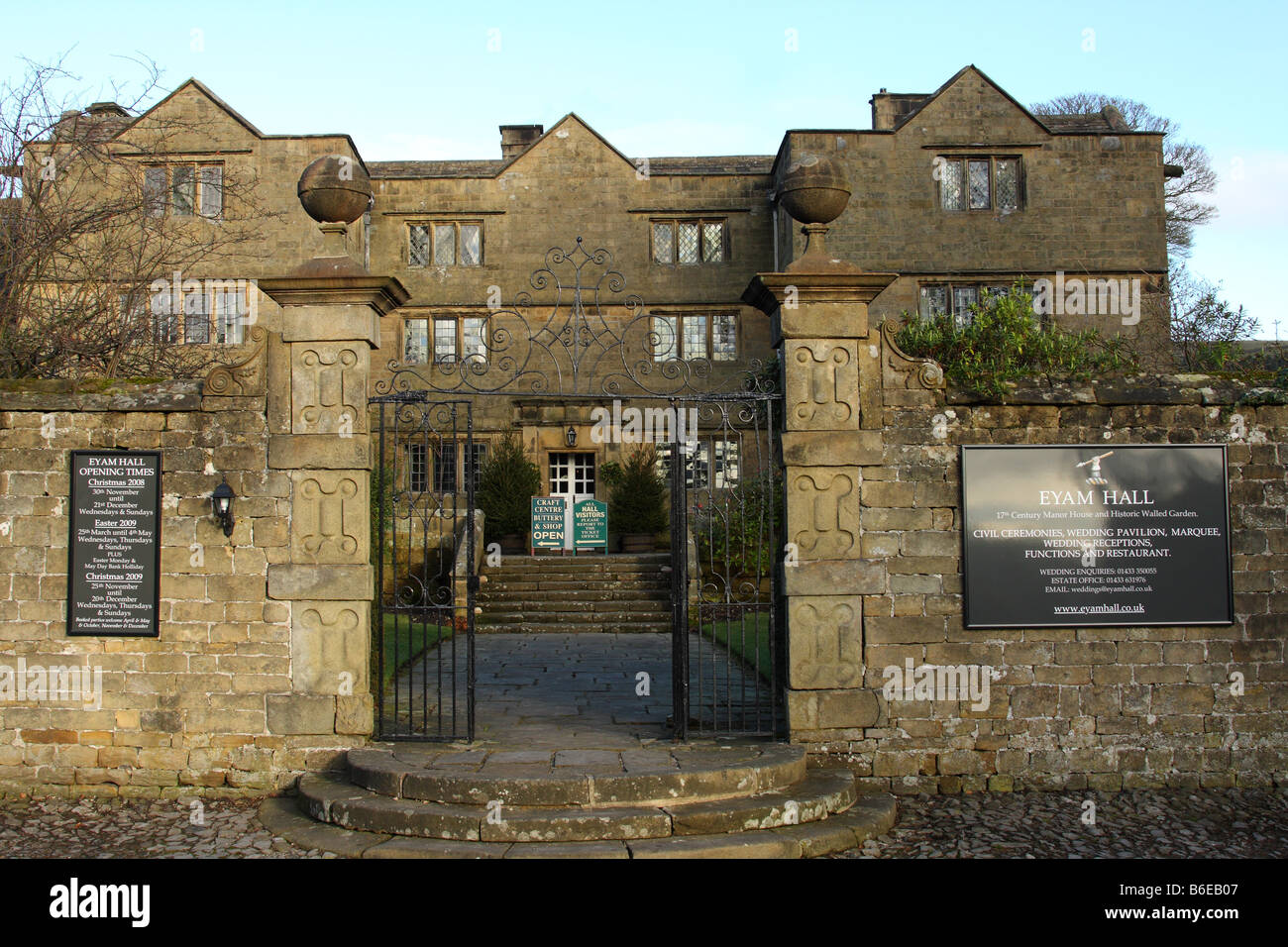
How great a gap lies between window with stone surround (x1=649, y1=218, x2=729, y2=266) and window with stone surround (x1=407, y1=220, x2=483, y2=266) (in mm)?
4427

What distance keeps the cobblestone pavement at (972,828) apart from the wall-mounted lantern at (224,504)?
6.37ft

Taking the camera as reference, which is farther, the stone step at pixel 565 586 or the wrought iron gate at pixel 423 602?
the stone step at pixel 565 586

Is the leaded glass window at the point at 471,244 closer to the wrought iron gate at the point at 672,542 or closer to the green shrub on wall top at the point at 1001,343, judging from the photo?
the wrought iron gate at the point at 672,542

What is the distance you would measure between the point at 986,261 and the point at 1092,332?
33.7 feet

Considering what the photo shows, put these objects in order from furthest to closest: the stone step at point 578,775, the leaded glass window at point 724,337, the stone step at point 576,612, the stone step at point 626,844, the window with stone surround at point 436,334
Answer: the leaded glass window at point 724,337 < the window with stone surround at point 436,334 < the stone step at point 576,612 < the stone step at point 578,775 < the stone step at point 626,844

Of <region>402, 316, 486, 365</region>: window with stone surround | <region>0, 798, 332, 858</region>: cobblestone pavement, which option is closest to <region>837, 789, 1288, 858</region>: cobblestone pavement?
<region>0, 798, 332, 858</region>: cobblestone pavement

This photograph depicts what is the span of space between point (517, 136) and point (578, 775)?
2423cm

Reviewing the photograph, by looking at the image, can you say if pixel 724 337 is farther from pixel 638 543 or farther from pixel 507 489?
pixel 507 489

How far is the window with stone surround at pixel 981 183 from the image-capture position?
876 inches

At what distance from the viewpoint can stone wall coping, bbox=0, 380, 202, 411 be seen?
6.89 m

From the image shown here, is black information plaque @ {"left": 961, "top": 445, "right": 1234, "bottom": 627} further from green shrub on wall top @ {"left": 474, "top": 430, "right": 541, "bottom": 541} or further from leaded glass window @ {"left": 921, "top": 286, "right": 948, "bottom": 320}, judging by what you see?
leaded glass window @ {"left": 921, "top": 286, "right": 948, "bottom": 320}

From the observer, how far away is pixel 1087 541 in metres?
6.89

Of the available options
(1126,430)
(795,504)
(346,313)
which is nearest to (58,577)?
(346,313)

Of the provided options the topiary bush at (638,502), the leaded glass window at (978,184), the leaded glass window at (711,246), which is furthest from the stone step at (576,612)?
the leaded glass window at (978,184)
